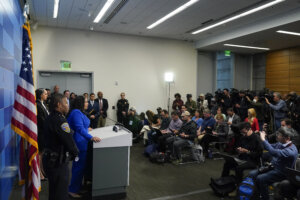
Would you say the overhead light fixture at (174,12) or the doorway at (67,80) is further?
the doorway at (67,80)

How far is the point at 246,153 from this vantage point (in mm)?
3494

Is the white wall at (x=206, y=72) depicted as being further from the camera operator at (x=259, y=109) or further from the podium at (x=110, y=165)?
the podium at (x=110, y=165)

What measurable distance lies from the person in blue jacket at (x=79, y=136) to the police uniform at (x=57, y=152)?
720 mm

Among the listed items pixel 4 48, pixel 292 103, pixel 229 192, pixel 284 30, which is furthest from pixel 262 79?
pixel 4 48

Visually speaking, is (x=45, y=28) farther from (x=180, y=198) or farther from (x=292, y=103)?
(x=292, y=103)

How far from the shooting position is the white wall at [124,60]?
304 inches

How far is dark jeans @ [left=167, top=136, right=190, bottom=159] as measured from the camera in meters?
5.09

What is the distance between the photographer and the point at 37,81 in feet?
25.0

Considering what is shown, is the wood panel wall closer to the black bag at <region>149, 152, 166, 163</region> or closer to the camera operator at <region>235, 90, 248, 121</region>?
the camera operator at <region>235, 90, 248, 121</region>

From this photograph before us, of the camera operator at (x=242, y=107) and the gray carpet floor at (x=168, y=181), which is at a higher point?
the camera operator at (x=242, y=107)

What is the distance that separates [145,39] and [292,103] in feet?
18.7

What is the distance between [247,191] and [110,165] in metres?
1.95

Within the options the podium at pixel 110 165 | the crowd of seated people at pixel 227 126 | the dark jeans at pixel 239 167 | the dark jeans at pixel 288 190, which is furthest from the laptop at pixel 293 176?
the podium at pixel 110 165

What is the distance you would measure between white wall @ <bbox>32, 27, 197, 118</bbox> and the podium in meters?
5.44
